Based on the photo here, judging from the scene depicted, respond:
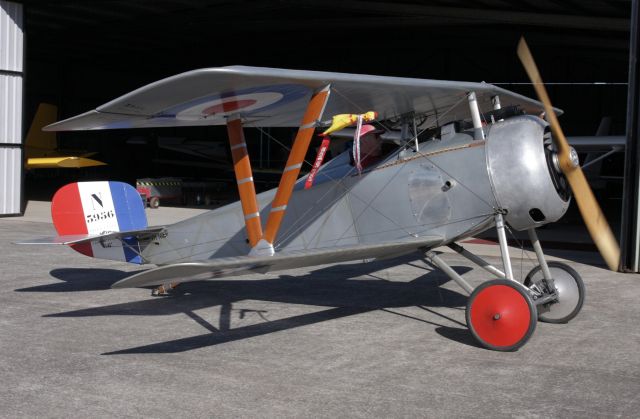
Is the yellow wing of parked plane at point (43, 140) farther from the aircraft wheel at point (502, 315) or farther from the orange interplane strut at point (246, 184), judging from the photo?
the aircraft wheel at point (502, 315)

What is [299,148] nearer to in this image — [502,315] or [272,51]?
[502,315]

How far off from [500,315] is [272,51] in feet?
105

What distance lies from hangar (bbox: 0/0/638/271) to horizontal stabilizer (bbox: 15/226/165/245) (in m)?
7.36

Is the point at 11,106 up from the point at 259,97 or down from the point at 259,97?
up

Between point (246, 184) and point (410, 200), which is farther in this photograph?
point (246, 184)

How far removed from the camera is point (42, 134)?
3164 centimetres

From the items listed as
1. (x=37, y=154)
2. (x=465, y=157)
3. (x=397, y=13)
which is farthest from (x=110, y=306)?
(x=37, y=154)

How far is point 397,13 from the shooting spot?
22.5 m

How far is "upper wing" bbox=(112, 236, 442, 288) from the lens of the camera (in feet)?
16.6

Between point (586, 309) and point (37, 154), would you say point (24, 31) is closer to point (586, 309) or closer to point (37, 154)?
point (37, 154)

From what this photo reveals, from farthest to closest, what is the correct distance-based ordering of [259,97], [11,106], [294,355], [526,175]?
[11,106]
[259,97]
[526,175]
[294,355]

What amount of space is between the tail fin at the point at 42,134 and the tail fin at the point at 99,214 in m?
23.9

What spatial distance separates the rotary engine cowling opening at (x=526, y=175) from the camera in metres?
6.48

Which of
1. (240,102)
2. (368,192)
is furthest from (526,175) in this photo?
(240,102)
